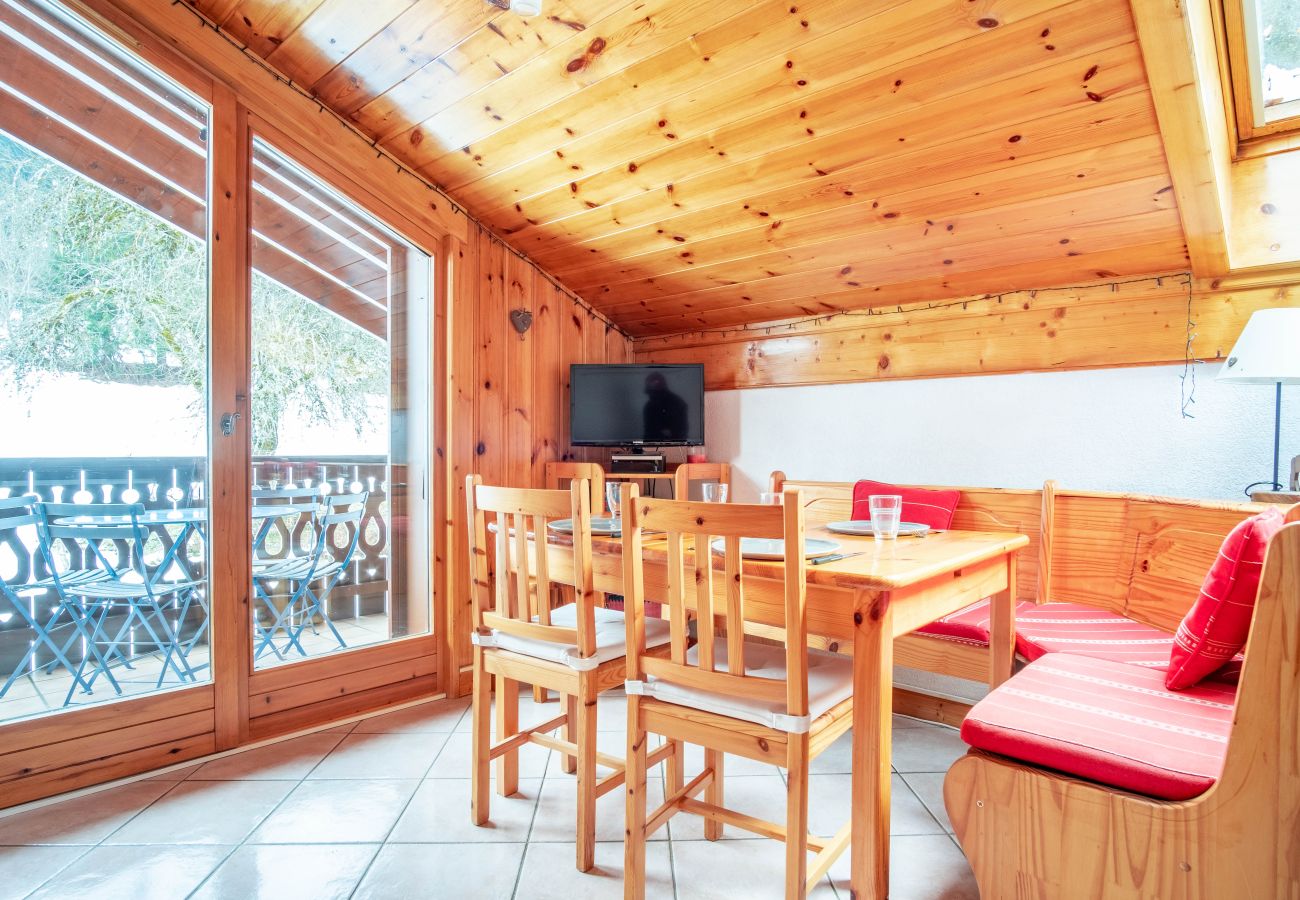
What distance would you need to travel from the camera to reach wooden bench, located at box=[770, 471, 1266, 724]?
213 centimetres

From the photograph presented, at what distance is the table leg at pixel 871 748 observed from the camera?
4.67ft

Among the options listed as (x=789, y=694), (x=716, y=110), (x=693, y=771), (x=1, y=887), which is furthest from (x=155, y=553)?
(x=716, y=110)

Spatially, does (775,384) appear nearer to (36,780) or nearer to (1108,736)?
(1108,736)

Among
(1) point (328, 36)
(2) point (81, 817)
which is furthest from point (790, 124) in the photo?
(2) point (81, 817)

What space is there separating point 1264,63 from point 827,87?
1366mm

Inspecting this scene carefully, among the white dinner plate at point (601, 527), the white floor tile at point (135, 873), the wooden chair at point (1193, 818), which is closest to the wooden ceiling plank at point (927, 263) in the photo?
the wooden chair at point (1193, 818)

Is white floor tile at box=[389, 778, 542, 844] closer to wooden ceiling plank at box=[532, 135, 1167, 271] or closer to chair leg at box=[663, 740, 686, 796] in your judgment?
chair leg at box=[663, 740, 686, 796]

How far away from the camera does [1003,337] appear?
2.85 meters

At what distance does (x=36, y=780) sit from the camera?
6.61 feet

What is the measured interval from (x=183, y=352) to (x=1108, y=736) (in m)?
2.86

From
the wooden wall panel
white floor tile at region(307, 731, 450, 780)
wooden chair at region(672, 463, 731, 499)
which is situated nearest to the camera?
white floor tile at region(307, 731, 450, 780)

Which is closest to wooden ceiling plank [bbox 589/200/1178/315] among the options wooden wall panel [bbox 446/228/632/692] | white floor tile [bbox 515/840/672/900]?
wooden wall panel [bbox 446/228/632/692]

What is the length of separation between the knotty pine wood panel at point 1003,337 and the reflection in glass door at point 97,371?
8.30ft

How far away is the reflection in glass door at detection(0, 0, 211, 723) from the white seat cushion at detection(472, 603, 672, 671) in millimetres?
1247
